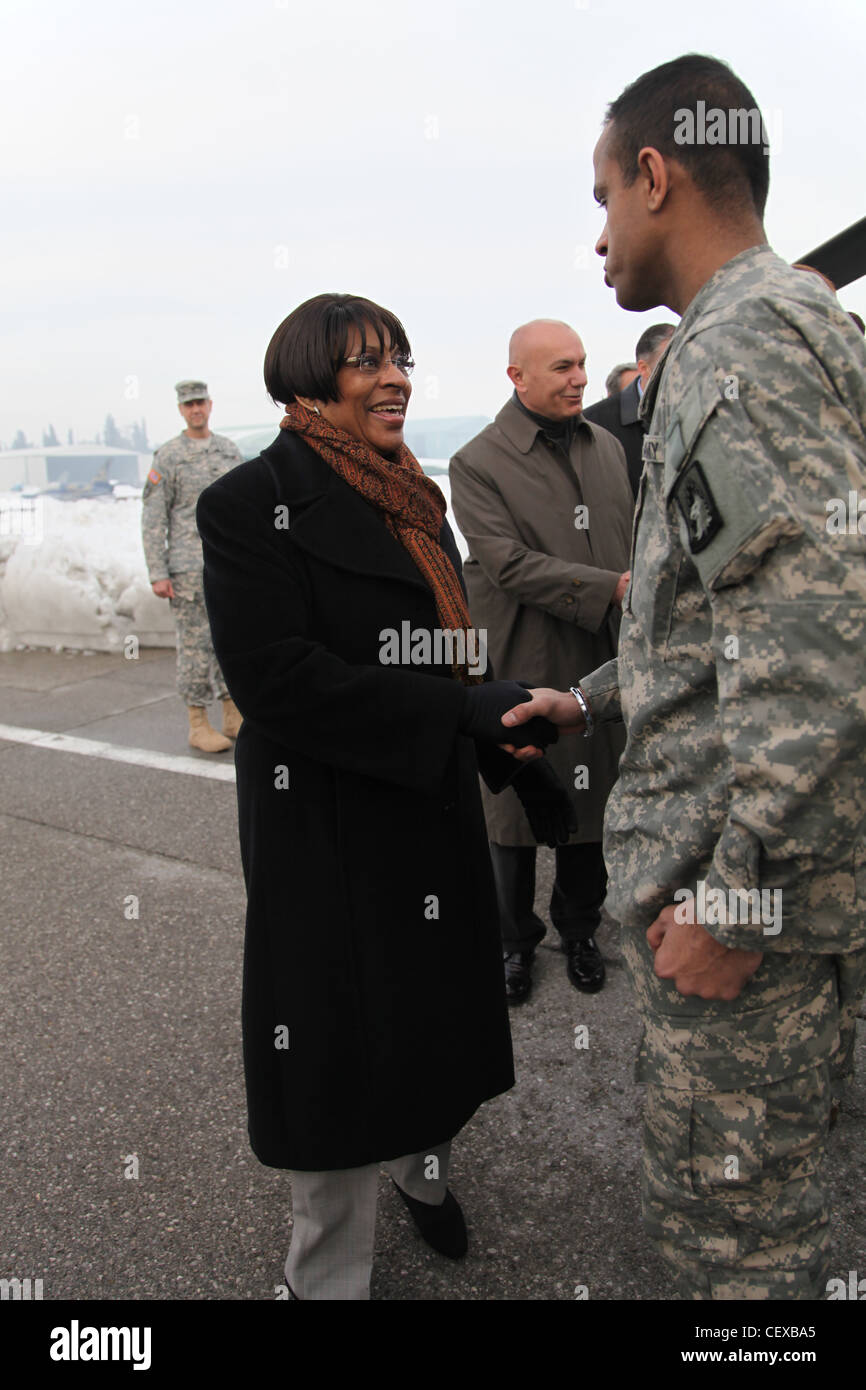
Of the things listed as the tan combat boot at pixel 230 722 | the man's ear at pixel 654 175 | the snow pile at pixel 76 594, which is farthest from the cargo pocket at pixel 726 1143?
the snow pile at pixel 76 594

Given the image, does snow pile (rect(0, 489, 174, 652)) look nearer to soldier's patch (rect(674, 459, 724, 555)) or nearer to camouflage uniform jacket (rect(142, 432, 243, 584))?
camouflage uniform jacket (rect(142, 432, 243, 584))

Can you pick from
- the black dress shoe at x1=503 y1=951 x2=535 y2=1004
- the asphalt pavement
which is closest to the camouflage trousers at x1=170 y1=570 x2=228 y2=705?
the asphalt pavement

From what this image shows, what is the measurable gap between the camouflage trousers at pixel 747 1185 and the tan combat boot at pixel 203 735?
465 cm

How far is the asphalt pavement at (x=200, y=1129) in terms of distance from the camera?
2.17 metres

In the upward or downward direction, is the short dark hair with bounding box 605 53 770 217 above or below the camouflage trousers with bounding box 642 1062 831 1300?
above

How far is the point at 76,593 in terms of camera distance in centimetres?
888

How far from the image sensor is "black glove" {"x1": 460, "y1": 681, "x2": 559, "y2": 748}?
6.24 feet

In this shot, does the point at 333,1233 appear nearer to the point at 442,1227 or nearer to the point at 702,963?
the point at 442,1227

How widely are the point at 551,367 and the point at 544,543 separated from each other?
53 cm

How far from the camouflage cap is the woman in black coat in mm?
4436

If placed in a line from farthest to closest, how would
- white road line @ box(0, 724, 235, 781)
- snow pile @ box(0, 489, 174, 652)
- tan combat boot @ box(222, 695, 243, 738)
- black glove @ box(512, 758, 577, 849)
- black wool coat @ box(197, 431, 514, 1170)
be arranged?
snow pile @ box(0, 489, 174, 652) < tan combat boot @ box(222, 695, 243, 738) < white road line @ box(0, 724, 235, 781) < black glove @ box(512, 758, 577, 849) < black wool coat @ box(197, 431, 514, 1170)

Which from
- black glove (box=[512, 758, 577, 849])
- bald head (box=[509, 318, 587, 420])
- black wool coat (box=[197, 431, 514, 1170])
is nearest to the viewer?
black wool coat (box=[197, 431, 514, 1170])

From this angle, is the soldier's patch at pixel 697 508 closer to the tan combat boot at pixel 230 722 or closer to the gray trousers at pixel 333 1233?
the gray trousers at pixel 333 1233

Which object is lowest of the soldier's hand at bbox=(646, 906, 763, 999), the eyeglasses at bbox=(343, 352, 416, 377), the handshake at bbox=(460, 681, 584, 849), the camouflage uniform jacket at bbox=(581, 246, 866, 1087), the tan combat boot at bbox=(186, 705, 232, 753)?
the tan combat boot at bbox=(186, 705, 232, 753)
